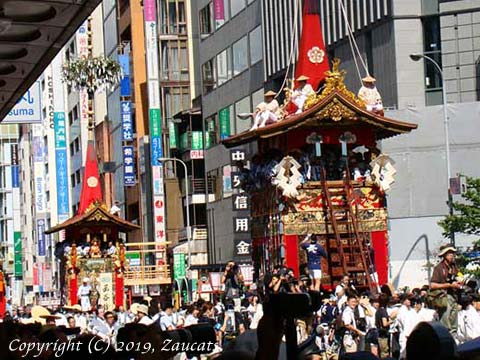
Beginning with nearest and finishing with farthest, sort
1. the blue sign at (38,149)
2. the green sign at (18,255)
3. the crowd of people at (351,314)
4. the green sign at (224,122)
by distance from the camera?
the crowd of people at (351,314), the green sign at (224,122), the blue sign at (38,149), the green sign at (18,255)

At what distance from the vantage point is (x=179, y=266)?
65.2 meters

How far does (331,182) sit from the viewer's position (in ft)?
98.6

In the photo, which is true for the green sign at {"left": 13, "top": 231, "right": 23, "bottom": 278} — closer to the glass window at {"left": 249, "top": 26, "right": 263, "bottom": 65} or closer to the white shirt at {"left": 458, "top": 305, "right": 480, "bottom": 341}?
the glass window at {"left": 249, "top": 26, "right": 263, "bottom": 65}

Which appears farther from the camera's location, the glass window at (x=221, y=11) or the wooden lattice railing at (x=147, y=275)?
the glass window at (x=221, y=11)

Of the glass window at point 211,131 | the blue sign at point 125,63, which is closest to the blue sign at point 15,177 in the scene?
the blue sign at point 125,63

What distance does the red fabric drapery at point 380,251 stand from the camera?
3059 centimetres

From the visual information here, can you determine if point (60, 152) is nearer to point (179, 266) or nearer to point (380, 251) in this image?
point (179, 266)

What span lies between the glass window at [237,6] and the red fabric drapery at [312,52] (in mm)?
31464

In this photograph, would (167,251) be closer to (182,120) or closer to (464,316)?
(182,120)

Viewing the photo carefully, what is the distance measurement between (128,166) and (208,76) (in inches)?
503

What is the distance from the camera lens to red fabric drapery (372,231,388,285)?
100 feet

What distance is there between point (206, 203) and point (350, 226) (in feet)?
134

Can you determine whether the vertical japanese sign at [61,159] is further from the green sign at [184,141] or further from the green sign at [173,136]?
the green sign at [184,141]

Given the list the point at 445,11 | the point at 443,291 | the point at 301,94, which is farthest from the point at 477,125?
the point at 443,291
